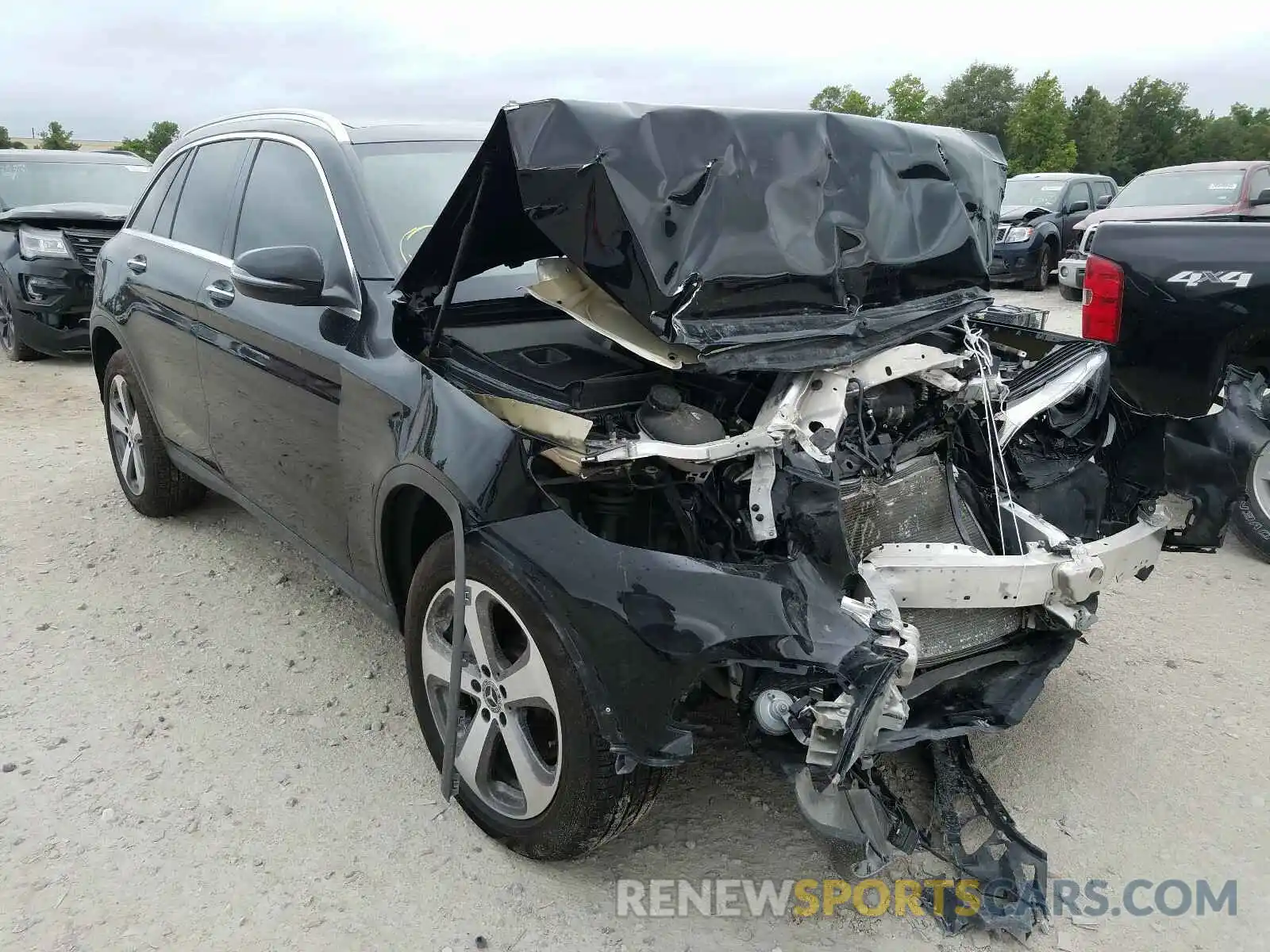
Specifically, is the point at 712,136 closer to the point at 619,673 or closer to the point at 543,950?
the point at 619,673

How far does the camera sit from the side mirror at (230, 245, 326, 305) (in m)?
2.96

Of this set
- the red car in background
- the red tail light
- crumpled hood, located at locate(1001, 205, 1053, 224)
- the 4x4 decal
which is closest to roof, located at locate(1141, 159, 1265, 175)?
the red car in background

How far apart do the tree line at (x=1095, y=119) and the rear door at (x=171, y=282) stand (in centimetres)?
4286

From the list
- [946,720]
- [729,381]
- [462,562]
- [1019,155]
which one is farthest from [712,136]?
[1019,155]

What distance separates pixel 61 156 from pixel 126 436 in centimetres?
706

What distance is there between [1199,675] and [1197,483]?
2.45 ft

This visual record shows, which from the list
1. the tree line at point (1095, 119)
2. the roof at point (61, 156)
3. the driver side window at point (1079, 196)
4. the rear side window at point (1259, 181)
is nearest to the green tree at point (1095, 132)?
the tree line at point (1095, 119)

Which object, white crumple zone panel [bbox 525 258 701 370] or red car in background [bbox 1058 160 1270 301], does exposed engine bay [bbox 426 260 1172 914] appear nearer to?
white crumple zone panel [bbox 525 258 701 370]

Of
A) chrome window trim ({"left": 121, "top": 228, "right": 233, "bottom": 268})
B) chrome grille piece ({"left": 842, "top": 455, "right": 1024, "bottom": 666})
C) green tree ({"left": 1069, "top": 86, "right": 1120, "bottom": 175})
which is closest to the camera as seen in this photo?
chrome grille piece ({"left": 842, "top": 455, "right": 1024, "bottom": 666})

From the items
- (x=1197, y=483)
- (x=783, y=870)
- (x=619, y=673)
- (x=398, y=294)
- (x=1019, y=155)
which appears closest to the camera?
(x=619, y=673)

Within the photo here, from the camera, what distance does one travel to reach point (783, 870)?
105 inches

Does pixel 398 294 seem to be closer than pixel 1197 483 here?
Yes

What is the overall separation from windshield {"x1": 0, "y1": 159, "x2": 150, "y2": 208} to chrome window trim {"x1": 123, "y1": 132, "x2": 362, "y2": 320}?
5.92m

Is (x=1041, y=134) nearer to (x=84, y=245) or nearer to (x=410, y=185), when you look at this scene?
(x=84, y=245)
